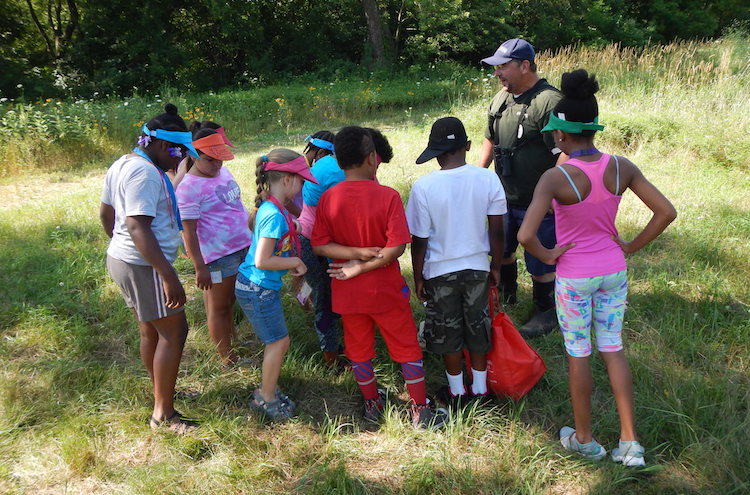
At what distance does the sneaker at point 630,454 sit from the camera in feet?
8.11

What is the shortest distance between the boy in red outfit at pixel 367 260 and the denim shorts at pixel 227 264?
834 mm

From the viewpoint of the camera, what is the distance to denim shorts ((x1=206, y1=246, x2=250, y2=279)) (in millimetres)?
3375

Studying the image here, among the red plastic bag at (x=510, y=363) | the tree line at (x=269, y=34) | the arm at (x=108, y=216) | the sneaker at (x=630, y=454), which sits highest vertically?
the tree line at (x=269, y=34)

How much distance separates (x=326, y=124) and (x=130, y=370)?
9487mm

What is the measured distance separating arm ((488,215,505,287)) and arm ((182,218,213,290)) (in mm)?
1709

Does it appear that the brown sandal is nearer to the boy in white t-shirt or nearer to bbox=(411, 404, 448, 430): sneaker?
bbox=(411, 404, 448, 430): sneaker

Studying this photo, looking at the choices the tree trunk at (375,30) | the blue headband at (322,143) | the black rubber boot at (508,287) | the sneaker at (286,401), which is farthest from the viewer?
the tree trunk at (375,30)

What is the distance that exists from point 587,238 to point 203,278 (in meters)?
2.17

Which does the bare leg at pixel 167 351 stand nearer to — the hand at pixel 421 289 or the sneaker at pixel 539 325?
the hand at pixel 421 289

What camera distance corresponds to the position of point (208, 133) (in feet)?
10.6

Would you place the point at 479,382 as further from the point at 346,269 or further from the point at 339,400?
the point at 346,269

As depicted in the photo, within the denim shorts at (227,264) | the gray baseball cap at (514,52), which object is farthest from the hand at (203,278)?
the gray baseball cap at (514,52)

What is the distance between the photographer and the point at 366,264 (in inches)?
106

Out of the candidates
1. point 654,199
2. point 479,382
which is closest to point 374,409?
point 479,382
